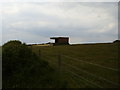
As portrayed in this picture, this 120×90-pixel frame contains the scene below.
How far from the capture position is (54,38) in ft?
132

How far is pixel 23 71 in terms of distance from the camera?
8.93 m

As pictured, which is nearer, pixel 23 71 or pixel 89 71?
pixel 23 71

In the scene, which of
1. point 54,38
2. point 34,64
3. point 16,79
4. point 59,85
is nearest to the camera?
point 59,85

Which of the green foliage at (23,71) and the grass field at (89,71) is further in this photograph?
the green foliage at (23,71)

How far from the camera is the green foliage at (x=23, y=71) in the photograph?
309 inches

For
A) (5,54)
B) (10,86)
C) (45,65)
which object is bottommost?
(10,86)

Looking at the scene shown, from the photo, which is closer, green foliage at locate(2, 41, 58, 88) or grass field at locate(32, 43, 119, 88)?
grass field at locate(32, 43, 119, 88)

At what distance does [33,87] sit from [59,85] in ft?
3.57

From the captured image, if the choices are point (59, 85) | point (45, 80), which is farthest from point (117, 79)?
point (45, 80)

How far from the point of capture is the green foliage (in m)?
7.84

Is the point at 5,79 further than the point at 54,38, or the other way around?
the point at 54,38

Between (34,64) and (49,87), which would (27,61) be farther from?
(49,87)

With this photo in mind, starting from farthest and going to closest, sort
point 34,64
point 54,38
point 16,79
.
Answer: point 54,38 → point 34,64 → point 16,79

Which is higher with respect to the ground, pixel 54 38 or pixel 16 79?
pixel 54 38
